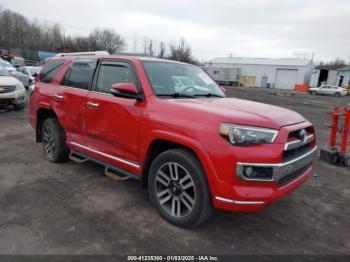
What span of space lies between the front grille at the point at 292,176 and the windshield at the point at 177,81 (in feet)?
5.17

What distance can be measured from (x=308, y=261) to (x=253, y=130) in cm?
140

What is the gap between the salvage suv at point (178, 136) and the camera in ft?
8.93

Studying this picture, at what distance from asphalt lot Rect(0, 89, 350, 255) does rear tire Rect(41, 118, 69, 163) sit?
0.32 metres

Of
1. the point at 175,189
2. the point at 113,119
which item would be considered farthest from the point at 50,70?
the point at 175,189

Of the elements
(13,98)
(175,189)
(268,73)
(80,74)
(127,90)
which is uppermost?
(268,73)

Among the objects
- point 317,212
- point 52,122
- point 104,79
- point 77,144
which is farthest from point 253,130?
point 52,122

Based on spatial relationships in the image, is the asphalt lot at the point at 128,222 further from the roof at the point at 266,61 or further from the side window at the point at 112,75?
the roof at the point at 266,61

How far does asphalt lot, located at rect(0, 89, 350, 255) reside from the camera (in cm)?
290

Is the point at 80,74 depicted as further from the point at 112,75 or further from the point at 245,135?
the point at 245,135

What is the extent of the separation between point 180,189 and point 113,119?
132cm

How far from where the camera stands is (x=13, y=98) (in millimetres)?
9688

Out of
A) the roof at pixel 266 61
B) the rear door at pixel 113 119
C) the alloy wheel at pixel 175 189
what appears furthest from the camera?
the roof at pixel 266 61

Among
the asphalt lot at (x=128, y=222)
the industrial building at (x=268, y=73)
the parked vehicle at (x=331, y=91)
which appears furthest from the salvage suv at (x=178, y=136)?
the industrial building at (x=268, y=73)

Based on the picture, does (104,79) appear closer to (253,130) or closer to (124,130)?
(124,130)
